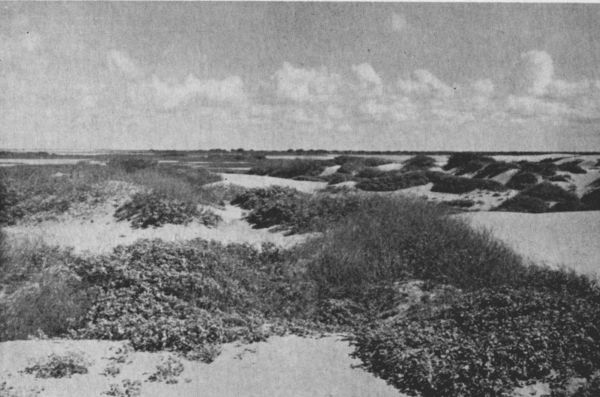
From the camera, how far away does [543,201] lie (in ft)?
53.4

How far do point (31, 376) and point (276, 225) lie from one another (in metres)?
7.43

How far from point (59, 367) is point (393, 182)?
17247 mm

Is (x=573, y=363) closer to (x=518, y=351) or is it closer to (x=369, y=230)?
(x=518, y=351)

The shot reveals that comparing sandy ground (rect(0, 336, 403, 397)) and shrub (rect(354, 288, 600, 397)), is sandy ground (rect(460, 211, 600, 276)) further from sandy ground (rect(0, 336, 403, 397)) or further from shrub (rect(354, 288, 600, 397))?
sandy ground (rect(0, 336, 403, 397))

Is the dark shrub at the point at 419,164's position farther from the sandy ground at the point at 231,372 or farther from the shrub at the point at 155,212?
the sandy ground at the point at 231,372

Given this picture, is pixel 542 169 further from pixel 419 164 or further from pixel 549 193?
pixel 419 164

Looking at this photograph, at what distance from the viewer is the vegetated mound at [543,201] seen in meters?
15.1

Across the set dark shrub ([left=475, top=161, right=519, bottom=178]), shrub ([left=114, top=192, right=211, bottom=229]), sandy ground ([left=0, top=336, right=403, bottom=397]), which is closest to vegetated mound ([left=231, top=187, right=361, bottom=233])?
shrub ([left=114, top=192, right=211, bottom=229])

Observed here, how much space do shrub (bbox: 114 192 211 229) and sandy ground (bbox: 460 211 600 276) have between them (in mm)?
6447

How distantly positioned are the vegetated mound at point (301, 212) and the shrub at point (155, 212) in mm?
1301

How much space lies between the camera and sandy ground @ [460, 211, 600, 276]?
841 cm

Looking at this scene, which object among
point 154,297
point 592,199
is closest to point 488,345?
point 154,297

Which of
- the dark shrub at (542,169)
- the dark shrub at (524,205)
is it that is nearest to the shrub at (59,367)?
the dark shrub at (524,205)

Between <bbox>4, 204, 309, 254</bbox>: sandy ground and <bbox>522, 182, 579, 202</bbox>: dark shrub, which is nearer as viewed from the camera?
<bbox>4, 204, 309, 254</bbox>: sandy ground
